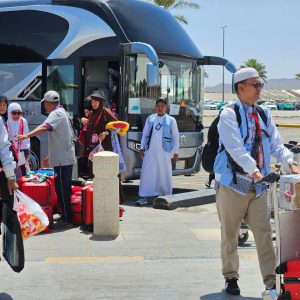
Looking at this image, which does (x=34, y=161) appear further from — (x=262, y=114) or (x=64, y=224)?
(x=262, y=114)

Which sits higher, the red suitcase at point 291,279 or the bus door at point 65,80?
the bus door at point 65,80

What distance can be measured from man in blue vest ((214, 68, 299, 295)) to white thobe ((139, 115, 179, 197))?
5.16m

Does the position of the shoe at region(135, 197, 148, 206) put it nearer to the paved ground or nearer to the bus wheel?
the paved ground

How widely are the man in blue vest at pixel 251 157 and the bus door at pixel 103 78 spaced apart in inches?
262

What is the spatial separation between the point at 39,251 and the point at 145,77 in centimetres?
496

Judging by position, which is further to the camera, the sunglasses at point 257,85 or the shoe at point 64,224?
the shoe at point 64,224

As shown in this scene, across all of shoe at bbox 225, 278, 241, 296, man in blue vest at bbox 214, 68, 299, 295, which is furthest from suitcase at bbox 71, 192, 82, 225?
man in blue vest at bbox 214, 68, 299, 295

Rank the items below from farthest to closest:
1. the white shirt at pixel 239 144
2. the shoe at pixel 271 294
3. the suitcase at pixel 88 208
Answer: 1. the suitcase at pixel 88 208
2. the white shirt at pixel 239 144
3. the shoe at pixel 271 294

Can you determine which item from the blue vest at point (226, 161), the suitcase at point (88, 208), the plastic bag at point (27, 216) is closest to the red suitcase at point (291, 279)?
the blue vest at point (226, 161)

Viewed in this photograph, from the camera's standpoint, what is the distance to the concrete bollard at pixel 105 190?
7617 mm

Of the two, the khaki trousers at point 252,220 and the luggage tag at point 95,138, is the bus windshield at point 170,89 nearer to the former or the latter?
the luggage tag at point 95,138

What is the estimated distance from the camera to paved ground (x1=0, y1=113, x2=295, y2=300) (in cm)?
552

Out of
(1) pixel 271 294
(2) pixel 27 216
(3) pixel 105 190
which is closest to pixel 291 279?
(1) pixel 271 294

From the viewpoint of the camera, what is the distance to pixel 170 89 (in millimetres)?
11961
